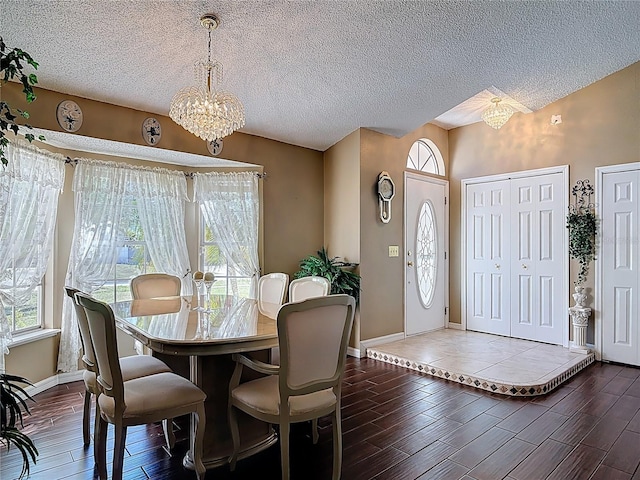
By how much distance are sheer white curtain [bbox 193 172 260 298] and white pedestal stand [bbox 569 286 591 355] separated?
369cm

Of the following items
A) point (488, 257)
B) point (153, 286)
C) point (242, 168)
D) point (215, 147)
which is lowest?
point (153, 286)

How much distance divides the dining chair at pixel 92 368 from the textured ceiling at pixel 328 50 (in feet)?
5.64

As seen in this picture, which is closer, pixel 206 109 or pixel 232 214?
pixel 206 109

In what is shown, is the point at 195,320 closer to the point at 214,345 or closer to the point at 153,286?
the point at 214,345

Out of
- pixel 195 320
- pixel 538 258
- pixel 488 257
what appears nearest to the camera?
pixel 195 320

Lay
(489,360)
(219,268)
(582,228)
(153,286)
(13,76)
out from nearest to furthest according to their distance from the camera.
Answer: (13,76)
(153,286)
(489,360)
(582,228)
(219,268)

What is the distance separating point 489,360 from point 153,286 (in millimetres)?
3507

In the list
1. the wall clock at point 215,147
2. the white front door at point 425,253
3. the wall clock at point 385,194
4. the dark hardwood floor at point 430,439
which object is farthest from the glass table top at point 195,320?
the white front door at point 425,253

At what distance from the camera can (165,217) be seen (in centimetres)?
438

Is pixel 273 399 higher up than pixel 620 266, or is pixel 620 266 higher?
pixel 620 266

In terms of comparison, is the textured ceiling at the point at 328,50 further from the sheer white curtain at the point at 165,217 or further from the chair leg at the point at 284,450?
the chair leg at the point at 284,450

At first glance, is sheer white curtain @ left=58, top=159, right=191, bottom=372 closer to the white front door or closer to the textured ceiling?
the textured ceiling

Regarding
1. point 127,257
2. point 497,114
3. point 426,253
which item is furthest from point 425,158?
point 127,257

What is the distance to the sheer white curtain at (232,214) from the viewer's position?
15.0 feet
